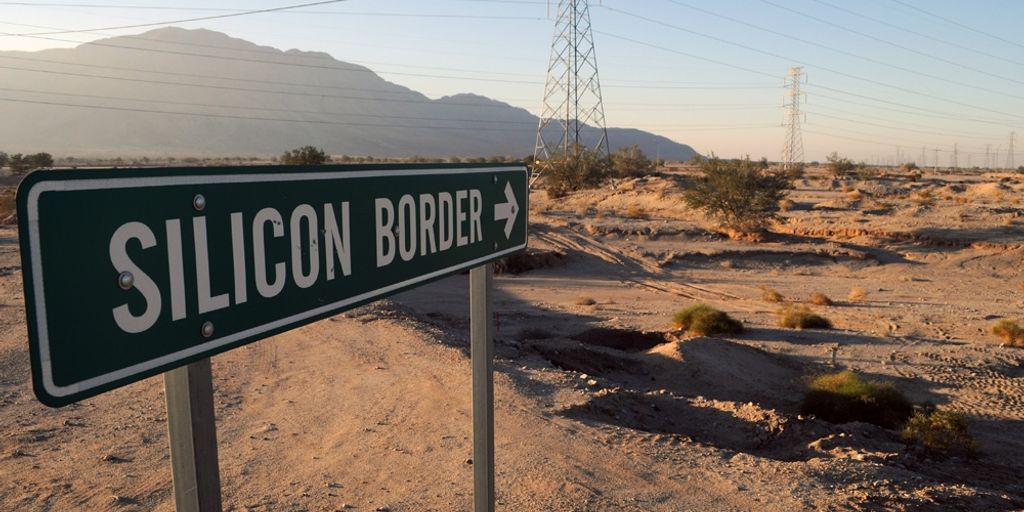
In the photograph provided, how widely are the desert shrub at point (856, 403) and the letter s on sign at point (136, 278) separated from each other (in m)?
10.2

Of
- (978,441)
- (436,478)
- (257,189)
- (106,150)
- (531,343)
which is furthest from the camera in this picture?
(106,150)

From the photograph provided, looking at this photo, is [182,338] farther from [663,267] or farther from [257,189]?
[663,267]

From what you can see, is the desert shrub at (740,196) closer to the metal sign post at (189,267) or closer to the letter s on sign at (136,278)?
the metal sign post at (189,267)

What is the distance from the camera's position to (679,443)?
6.58 m

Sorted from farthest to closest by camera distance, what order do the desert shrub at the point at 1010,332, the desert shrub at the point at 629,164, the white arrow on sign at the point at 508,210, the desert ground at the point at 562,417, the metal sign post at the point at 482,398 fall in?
1. the desert shrub at the point at 629,164
2. the desert shrub at the point at 1010,332
3. the desert ground at the point at 562,417
4. the white arrow on sign at the point at 508,210
5. the metal sign post at the point at 482,398

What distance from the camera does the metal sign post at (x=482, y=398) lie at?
2.58m

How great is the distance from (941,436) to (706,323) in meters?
7.10

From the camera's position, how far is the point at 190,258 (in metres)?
1.35

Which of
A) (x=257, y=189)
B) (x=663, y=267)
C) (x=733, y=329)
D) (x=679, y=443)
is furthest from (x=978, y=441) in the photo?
(x=663, y=267)

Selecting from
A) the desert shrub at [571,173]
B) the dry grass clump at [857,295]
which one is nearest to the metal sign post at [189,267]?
the dry grass clump at [857,295]

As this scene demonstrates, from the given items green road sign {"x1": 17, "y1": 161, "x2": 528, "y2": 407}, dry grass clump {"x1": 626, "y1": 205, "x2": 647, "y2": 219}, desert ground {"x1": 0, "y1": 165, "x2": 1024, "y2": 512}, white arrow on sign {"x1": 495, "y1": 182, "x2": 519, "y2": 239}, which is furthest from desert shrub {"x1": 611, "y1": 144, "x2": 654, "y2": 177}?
green road sign {"x1": 17, "y1": 161, "x2": 528, "y2": 407}

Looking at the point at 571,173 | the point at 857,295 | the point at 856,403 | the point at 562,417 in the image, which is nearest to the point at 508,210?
the point at 562,417

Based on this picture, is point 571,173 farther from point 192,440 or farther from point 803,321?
point 192,440

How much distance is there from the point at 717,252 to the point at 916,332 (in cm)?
1020
